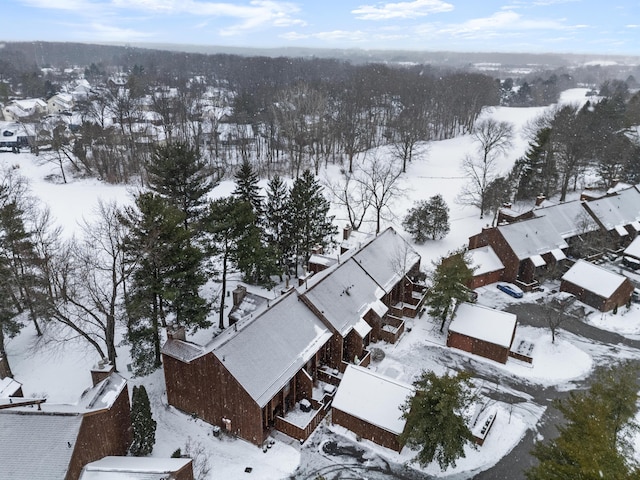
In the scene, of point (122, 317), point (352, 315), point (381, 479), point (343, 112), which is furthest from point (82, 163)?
point (381, 479)

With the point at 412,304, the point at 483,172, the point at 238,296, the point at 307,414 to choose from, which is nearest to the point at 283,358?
the point at 307,414

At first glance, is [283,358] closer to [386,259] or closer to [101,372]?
[101,372]

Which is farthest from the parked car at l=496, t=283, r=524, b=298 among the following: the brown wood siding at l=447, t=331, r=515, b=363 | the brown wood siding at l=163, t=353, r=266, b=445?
the brown wood siding at l=163, t=353, r=266, b=445

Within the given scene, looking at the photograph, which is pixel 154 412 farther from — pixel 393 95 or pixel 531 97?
pixel 531 97

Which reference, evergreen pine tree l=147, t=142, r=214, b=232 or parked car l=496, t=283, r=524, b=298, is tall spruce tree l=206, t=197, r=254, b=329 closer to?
evergreen pine tree l=147, t=142, r=214, b=232

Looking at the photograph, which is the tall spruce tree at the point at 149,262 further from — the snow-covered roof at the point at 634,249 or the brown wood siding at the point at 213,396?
the snow-covered roof at the point at 634,249
